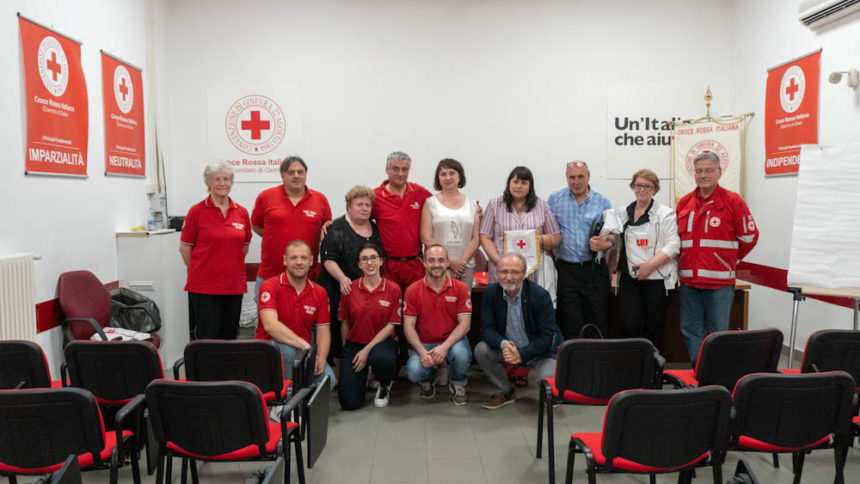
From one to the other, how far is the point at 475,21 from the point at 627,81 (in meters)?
1.52

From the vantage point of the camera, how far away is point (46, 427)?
1561 mm

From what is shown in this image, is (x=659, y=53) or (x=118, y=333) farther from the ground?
(x=659, y=53)

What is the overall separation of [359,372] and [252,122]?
2.86 m

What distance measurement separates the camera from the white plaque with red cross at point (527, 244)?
132 inches

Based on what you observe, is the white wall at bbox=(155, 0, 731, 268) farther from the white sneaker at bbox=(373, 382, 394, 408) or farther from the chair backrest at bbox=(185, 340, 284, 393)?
the chair backrest at bbox=(185, 340, 284, 393)

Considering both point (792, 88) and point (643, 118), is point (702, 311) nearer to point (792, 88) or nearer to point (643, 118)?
point (792, 88)

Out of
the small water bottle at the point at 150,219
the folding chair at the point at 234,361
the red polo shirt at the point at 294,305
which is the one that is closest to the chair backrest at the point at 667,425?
the folding chair at the point at 234,361

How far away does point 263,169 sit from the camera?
505 cm

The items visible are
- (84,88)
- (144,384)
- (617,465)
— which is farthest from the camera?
(84,88)

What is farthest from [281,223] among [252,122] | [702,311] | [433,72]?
[702,311]

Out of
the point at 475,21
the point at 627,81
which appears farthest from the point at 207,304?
the point at 627,81

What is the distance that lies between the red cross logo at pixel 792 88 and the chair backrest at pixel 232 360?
167 inches

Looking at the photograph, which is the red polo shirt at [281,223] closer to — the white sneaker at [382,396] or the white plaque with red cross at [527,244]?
the white sneaker at [382,396]

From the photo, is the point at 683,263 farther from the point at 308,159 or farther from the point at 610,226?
the point at 308,159
